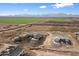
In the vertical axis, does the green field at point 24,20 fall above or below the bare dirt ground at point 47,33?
above

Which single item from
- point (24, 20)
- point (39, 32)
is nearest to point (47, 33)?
point (39, 32)

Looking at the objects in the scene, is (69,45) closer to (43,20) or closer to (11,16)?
(43,20)

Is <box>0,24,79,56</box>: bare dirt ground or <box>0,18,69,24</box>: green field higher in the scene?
<box>0,18,69,24</box>: green field

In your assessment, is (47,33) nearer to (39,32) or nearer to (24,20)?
(39,32)

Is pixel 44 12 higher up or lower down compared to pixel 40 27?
higher up

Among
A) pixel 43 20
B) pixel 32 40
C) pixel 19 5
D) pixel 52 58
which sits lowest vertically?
Answer: pixel 52 58

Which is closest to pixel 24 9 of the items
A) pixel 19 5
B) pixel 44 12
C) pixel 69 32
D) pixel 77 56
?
pixel 19 5
